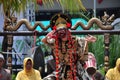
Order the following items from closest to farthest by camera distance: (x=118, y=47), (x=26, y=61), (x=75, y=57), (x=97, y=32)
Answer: (x=75, y=57), (x=26, y=61), (x=97, y=32), (x=118, y=47)

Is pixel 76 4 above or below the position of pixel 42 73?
above

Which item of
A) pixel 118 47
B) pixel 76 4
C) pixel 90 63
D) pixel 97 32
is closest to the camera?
pixel 76 4

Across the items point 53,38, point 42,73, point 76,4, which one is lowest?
point 42,73

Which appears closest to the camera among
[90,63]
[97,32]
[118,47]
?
[90,63]

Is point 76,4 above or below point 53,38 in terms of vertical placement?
above

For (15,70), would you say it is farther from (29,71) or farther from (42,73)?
(29,71)

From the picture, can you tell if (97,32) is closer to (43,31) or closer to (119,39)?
(43,31)

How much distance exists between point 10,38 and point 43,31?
0.77m

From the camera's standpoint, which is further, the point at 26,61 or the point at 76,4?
the point at 26,61

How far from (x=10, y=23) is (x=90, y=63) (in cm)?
304

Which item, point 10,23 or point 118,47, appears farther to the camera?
point 118,47

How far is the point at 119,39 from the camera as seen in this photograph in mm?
14789

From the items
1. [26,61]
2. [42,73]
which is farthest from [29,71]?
[42,73]

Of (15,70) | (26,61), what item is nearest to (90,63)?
(26,61)
